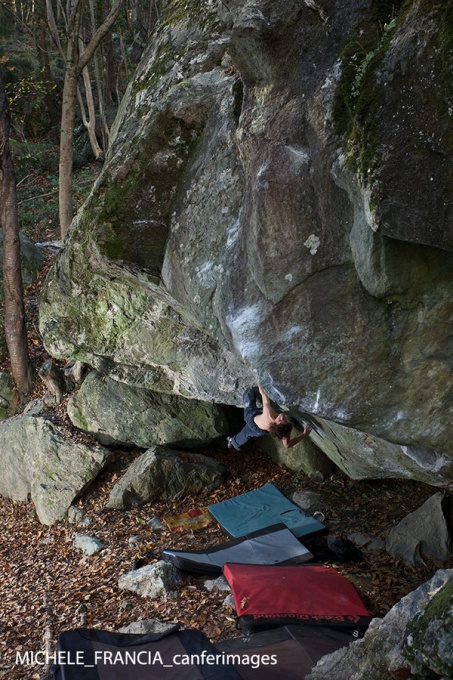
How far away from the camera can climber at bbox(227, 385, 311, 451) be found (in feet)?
24.3

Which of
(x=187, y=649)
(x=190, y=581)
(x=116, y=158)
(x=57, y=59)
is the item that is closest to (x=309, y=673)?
(x=187, y=649)

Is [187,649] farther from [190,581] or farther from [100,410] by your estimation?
[100,410]

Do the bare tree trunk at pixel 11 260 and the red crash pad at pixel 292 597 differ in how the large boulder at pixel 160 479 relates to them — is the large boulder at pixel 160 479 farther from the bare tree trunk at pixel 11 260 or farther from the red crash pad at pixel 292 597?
the bare tree trunk at pixel 11 260

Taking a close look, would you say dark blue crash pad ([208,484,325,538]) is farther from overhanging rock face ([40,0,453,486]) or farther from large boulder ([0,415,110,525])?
large boulder ([0,415,110,525])

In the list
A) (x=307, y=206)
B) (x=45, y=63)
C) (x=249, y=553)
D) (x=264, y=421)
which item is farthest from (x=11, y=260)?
(x=45, y=63)

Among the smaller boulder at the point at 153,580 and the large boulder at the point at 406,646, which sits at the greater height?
the large boulder at the point at 406,646

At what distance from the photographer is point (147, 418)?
10375 mm

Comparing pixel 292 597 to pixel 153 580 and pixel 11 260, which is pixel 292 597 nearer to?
pixel 153 580

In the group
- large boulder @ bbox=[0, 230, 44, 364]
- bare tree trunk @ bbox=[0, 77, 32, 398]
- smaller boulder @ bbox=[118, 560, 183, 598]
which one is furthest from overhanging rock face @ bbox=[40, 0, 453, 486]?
large boulder @ bbox=[0, 230, 44, 364]

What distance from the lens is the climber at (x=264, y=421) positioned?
7.40 metres

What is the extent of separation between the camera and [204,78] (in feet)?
21.5

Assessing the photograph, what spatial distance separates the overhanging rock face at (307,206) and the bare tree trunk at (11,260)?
448 cm

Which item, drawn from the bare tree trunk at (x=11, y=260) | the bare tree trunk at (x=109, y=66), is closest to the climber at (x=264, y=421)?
the bare tree trunk at (x=11, y=260)

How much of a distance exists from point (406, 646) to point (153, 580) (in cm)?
397
